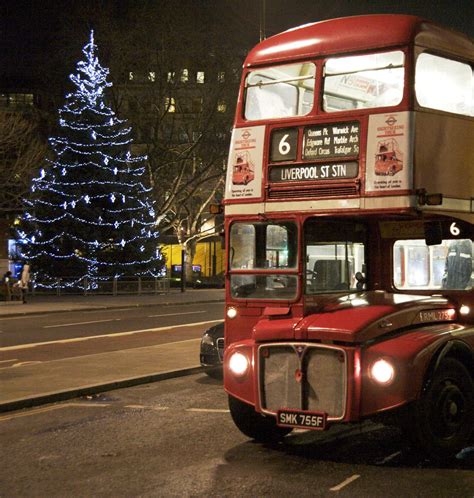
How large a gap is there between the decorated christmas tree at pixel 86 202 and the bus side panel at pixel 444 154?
3191cm

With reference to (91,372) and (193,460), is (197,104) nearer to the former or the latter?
(91,372)

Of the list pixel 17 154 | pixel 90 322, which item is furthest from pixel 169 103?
pixel 90 322

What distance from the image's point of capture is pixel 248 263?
8.59m

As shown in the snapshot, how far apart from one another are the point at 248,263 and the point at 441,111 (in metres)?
2.43

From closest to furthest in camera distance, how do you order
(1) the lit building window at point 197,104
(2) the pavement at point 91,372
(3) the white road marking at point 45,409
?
(3) the white road marking at point 45,409 → (2) the pavement at point 91,372 → (1) the lit building window at point 197,104

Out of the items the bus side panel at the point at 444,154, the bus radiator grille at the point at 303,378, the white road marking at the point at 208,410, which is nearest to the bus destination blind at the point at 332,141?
the bus side panel at the point at 444,154

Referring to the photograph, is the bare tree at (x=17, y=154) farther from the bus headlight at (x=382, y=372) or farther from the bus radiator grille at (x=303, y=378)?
the bus headlight at (x=382, y=372)

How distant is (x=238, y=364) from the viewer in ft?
26.5

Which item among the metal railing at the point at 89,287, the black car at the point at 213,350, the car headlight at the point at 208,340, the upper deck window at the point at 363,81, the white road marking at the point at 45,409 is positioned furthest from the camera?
the metal railing at the point at 89,287

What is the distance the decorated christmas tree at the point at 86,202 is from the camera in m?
39.3

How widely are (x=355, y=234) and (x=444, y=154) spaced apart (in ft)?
4.27

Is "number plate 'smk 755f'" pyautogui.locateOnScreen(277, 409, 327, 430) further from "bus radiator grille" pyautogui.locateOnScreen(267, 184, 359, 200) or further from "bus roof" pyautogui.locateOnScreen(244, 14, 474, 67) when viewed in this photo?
"bus roof" pyautogui.locateOnScreen(244, 14, 474, 67)

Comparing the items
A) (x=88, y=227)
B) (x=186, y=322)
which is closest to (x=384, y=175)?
(x=186, y=322)

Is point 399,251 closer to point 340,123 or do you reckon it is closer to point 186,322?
point 340,123
